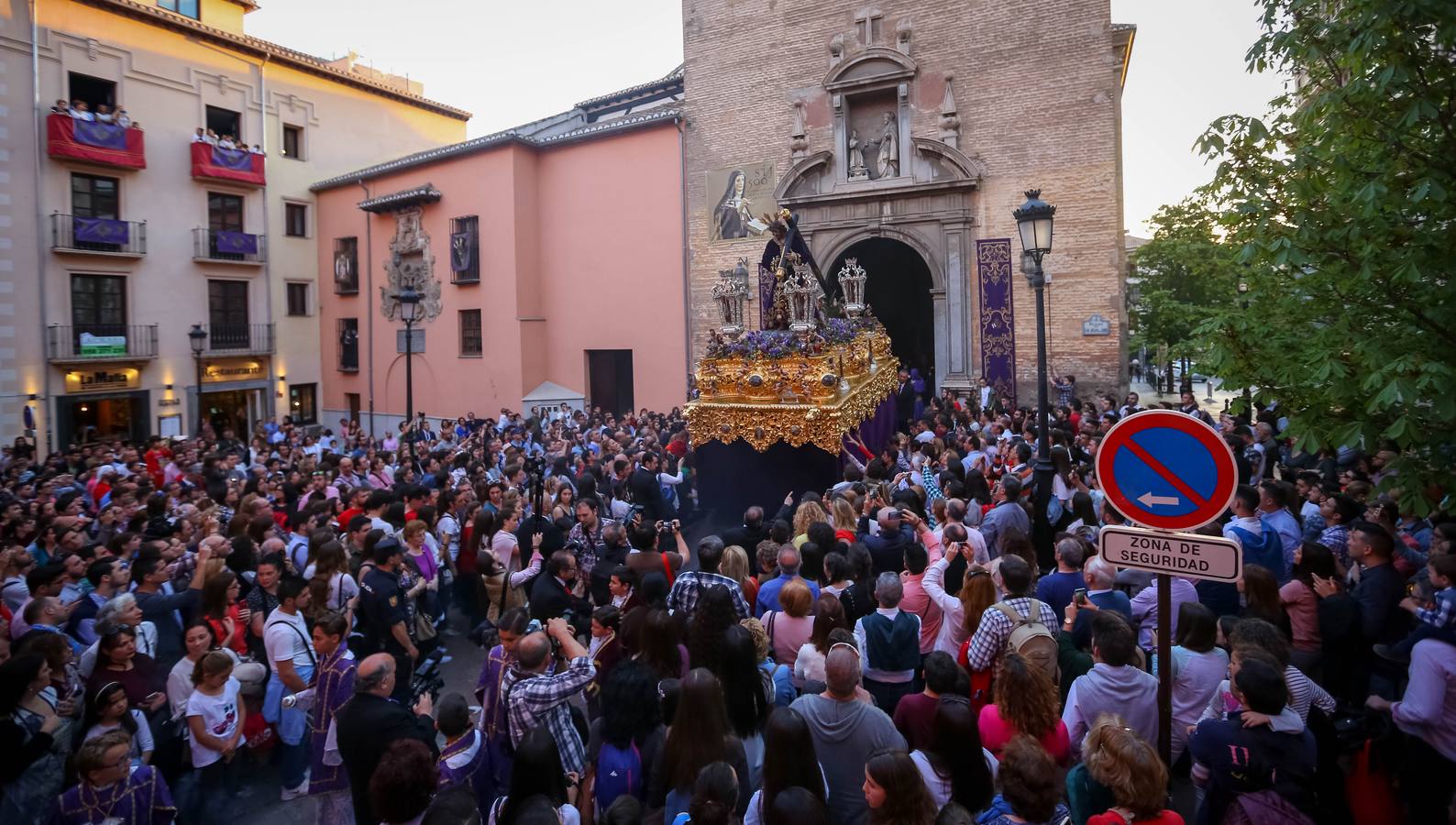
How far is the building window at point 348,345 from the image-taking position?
2767 centimetres

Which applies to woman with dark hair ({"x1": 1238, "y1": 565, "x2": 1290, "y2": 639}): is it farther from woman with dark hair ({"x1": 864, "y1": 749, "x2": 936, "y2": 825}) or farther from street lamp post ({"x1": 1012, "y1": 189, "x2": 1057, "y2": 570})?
street lamp post ({"x1": 1012, "y1": 189, "x2": 1057, "y2": 570})

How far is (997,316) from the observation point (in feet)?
57.7

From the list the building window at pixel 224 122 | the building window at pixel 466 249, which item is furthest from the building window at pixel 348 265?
the building window at pixel 466 249

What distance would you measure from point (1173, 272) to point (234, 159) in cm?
3048

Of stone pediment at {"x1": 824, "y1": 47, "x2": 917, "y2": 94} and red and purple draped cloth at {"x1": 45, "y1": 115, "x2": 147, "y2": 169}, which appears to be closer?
stone pediment at {"x1": 824, "y1": 47, "x2": 917, "y2": 94}

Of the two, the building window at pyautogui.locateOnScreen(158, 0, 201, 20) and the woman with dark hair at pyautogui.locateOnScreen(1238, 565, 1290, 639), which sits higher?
the building window at pyautogui.locateOnScreen(158, 0, 201, 20)

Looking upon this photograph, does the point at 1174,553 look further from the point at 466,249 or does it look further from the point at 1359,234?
the point at 466,249

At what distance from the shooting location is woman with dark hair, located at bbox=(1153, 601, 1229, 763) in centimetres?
398

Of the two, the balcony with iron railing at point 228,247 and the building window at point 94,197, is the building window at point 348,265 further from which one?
the building window at point 94,197

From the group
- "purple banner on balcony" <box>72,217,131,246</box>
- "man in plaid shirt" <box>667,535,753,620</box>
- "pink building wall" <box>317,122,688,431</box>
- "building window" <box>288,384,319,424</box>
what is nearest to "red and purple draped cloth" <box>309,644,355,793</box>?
"man in plaid shirt" <box>667,535,753,620</box>

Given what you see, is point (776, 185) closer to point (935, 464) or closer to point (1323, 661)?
point (935, 464)

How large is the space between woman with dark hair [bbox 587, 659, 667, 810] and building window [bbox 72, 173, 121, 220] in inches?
1044

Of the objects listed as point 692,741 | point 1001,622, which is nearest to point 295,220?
point 692,741

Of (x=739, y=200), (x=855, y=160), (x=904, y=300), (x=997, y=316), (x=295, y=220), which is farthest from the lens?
(x=295, y=220)
